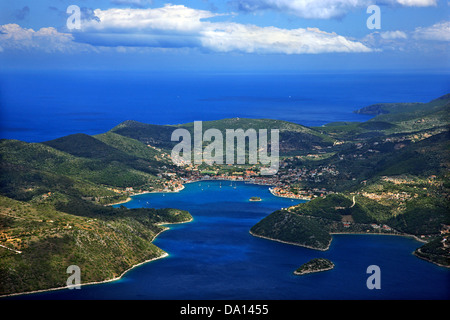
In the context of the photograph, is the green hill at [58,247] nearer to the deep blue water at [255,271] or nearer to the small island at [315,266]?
the deep blue water at [255,271]

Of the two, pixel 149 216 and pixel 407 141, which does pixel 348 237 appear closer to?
pixel 149 216

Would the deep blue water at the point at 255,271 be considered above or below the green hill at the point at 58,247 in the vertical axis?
below

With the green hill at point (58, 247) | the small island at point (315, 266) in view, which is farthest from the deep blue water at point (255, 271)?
the green hill at point (58, 247)

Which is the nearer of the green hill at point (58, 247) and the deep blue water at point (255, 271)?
the green hill at point (58, 247)

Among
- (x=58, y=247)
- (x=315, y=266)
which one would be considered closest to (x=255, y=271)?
(x=315, y=266)

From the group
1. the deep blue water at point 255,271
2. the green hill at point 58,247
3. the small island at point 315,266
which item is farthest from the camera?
the small island at point 315,266
